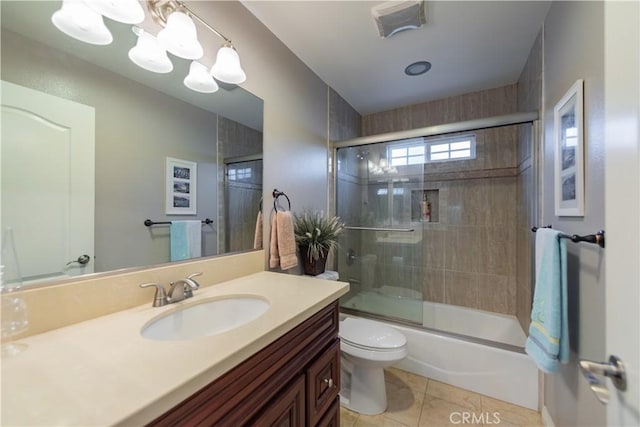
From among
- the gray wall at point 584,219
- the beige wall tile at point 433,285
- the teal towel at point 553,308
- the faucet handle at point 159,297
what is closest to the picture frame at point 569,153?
the gray wall at point 584,219

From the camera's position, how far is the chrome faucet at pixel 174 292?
917mm

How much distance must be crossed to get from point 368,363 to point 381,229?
1.23 metres

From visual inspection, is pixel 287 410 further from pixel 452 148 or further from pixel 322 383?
pixel 452 148

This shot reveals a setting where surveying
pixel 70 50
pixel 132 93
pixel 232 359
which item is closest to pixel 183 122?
pixel 132 93

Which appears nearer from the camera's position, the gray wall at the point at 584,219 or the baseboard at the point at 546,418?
the gray wall at the point at 584,219

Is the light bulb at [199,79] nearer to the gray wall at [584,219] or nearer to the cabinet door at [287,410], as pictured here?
the cabinet door at [287,410]

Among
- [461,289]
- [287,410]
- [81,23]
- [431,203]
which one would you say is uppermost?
[81,23]

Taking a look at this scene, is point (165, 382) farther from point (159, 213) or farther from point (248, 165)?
point (248, 165)

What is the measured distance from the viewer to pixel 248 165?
4.89 feet

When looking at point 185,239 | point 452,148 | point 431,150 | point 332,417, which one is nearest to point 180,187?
point 185,239

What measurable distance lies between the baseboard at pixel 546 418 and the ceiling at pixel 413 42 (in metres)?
2.31

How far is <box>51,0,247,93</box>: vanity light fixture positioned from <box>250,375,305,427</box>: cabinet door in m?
1.31

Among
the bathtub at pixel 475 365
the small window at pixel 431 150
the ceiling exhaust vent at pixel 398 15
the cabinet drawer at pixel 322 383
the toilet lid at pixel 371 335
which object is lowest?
the bathtub at pixel 475 365

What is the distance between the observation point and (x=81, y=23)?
0.82 meters
